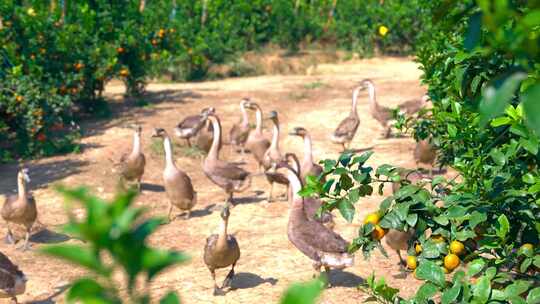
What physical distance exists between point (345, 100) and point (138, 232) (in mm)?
17865

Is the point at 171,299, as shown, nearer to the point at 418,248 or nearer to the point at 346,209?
the point at 346,209

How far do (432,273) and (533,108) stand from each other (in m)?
2.57

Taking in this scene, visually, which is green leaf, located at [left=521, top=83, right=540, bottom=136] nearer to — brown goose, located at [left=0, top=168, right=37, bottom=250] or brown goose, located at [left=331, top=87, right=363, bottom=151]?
brown goose, located at [left=0, top=168, right=37, bottom=250]

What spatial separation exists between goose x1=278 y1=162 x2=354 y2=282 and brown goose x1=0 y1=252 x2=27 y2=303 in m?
2.87

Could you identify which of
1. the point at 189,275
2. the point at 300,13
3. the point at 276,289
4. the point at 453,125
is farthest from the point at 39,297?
the point at 300,13

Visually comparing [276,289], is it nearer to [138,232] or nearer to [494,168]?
[494,168]

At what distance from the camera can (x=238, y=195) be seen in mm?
12508

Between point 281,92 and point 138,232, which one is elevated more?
point 138,232

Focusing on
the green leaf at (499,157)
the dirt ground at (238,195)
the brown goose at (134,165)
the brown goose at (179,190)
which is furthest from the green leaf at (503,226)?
the brown goose at (134,165)

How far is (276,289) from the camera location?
8180 mm

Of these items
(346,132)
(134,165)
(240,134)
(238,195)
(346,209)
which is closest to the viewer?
(346,209)

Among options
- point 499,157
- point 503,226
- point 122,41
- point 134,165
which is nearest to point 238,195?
point 134,165

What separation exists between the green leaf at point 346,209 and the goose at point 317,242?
11.6 feet

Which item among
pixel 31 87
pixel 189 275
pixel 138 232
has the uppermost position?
pixel 138 232
